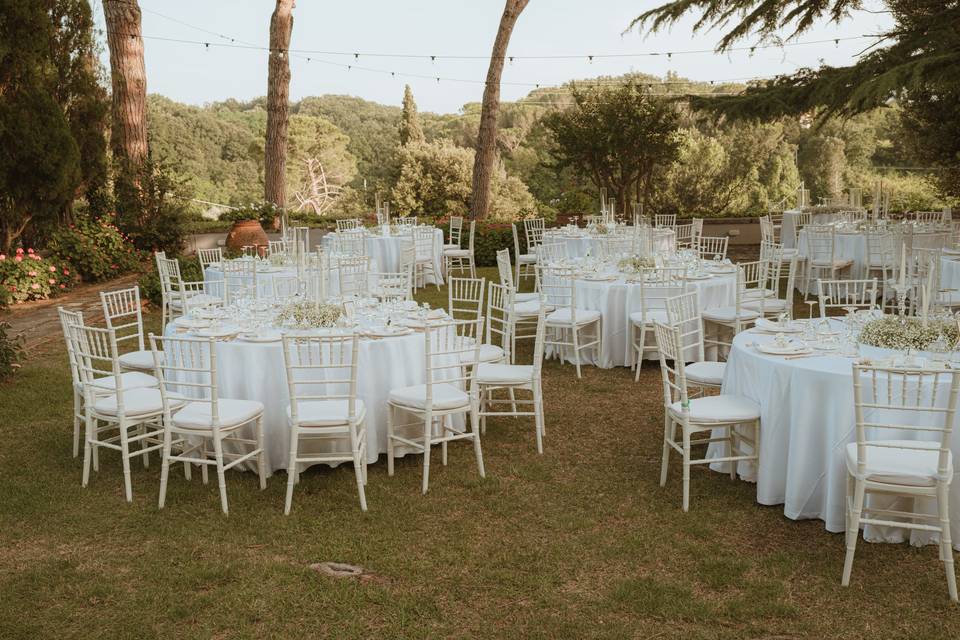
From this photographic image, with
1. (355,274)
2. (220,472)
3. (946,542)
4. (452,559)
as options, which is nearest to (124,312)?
(355,274)

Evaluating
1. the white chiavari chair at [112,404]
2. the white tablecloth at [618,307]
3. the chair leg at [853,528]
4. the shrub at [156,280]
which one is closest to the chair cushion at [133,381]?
the white chiavari chair at [112,404]

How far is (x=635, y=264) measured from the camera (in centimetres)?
786

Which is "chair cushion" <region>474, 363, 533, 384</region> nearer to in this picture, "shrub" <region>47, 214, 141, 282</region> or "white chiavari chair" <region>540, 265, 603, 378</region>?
"white chiavari chair" <region>540, 265, 603, 378</region>

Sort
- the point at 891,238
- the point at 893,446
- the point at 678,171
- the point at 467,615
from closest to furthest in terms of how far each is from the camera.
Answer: the point at 467,615 → the point at 893,446 → the point at 891,238 → the point at 678,171

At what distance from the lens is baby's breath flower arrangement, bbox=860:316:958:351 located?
166 inches

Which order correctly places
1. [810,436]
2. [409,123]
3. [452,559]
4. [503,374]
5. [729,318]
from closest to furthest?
[452,559] < [810,436] < [503,374] < [729,318] < [409,123]

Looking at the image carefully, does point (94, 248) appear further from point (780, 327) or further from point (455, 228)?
point (780, 327)

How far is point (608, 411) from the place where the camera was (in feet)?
19.9

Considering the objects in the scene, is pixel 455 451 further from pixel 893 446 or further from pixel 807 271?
pixel 807 271

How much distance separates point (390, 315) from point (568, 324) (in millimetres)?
2217

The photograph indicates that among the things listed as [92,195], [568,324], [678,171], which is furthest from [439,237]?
[678,171]

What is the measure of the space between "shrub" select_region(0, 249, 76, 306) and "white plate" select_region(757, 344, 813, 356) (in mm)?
9140

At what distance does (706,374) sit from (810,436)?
122 centimetres

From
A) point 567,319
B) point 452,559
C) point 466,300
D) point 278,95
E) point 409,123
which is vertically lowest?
point 452,559
